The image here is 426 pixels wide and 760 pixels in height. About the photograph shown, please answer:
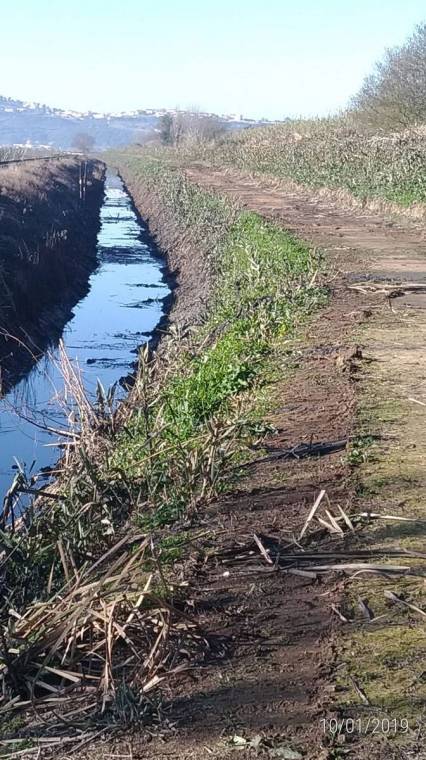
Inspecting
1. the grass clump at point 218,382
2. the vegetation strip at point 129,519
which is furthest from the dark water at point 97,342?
the grass clump at point 218,382

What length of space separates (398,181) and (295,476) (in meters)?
19.9

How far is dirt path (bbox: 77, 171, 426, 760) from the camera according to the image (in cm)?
347

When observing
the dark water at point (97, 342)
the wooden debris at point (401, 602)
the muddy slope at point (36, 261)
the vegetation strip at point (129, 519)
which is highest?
the wooden debris at point (401, 602)

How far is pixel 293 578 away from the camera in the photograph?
4.64 m

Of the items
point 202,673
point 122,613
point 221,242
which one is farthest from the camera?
point 221,242

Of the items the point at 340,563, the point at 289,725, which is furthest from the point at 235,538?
the point at 289,725

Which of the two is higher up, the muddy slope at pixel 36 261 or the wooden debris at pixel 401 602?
the wooden debris at pixel 401 602

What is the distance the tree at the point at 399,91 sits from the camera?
97.5 ft

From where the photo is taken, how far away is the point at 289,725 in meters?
3.46

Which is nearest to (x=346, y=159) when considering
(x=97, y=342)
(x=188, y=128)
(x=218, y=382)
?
(x=97, y=342)

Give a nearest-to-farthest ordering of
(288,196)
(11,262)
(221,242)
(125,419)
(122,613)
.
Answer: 1. (122,613)
2. (125,419)
3. (11,262)
4. (221,242)
5. (288,196)

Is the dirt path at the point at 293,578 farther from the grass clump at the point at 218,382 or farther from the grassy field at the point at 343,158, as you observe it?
the grassy field at the point at 343,158

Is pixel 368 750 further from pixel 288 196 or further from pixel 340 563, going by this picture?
pixel 288 196

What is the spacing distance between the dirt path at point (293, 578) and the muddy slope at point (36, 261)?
9.76ft
